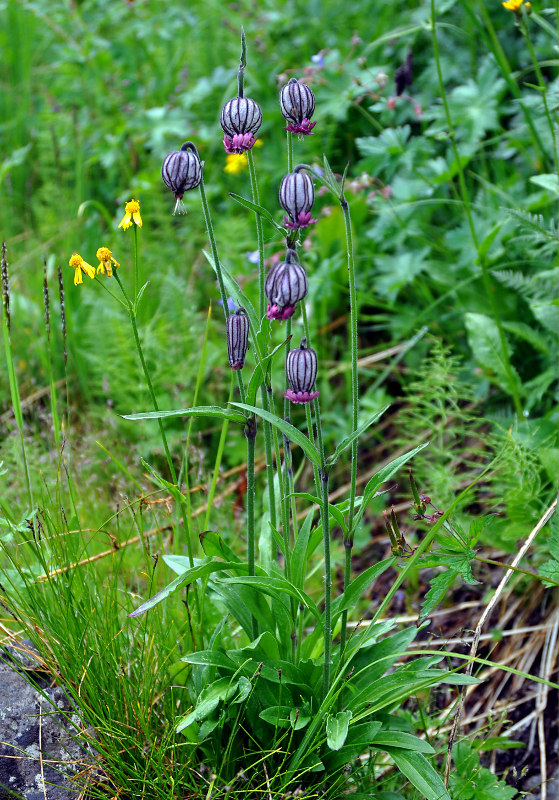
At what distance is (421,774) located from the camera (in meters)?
1.34

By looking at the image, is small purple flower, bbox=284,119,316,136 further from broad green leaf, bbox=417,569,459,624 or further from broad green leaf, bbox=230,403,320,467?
broad green leaf, bbox=417,569,459,624

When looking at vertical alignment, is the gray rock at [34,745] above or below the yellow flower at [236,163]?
below

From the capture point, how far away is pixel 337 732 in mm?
1270

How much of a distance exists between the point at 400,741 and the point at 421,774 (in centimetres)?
6

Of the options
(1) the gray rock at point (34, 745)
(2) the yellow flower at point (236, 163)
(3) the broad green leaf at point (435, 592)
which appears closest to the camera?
(3) the broad green leaf at point (435, 592)

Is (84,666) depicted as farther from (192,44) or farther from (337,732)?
(192,44)

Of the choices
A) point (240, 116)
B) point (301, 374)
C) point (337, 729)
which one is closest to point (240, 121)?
point (240, 116)

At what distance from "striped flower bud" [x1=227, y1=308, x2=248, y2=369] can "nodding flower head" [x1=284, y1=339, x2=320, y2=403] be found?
0.11 meters

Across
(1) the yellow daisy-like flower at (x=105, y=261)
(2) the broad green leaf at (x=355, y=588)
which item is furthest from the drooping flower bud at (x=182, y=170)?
(2) the broad green leaf at (x=355, y=588)

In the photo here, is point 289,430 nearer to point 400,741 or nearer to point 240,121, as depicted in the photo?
point 240,121

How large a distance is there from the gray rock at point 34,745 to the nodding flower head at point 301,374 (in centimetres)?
74

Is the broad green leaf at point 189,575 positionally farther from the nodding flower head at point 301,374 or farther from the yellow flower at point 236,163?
the yellow flower at point 236,163

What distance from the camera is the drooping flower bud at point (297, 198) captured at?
1194mm

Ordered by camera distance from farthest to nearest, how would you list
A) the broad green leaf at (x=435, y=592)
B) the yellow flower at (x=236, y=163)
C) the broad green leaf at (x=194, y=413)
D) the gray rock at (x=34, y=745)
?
the yellow flower at (x=236, y=163) < the gray rock at (x=34, y=745) < the broad green leaf at (x=435, y=592) < the broad green leaf at (x=194, y=413)
